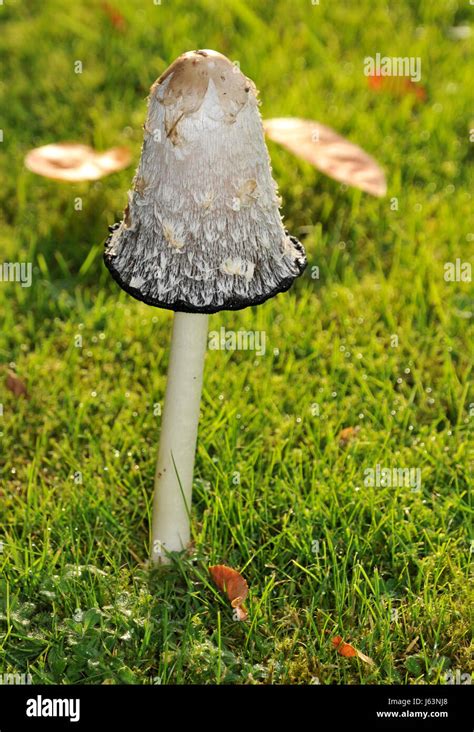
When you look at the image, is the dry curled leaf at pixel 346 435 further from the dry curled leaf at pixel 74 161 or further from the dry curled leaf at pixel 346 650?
the dry curled leaf at pixel 74 161

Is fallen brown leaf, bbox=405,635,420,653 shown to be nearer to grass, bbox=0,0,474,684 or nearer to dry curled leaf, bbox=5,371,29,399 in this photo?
grass, bbox=0,0,474,684

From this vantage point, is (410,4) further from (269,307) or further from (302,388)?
(302,388)

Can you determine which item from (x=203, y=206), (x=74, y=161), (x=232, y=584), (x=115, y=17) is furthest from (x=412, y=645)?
(x=115, y=17)

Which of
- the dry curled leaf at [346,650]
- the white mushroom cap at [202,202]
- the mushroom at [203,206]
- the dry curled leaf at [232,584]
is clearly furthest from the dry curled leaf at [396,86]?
the dry curled leaf at [346,650]

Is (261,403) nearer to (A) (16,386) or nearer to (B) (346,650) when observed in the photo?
(A) (16,386)

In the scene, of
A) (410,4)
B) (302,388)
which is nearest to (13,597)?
(302,388)
